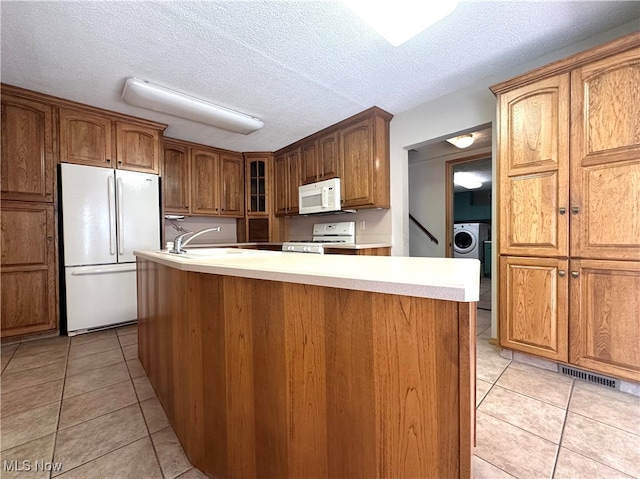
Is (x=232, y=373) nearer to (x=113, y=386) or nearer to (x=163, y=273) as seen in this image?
(x=163, y=273)

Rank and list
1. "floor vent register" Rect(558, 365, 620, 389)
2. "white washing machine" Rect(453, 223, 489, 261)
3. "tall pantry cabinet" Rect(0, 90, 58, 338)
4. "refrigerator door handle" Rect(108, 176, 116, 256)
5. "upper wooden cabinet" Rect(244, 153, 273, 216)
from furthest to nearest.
→ "white washing machine" Rect(453, 223, 489, 261)
"upper wooden cabinet" Rect(244, 153, 273, 216)
"refrigerator door handle" Rect(108, 176, 116, 256)
"tall pantry cabinet" Rect(0, 90, 58, 338)
"floor vent register" Rect(558, 365, 620, 389)

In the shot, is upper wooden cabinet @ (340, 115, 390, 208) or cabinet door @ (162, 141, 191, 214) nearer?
upper wooden cabinet @ (340, 115, 390, 208)

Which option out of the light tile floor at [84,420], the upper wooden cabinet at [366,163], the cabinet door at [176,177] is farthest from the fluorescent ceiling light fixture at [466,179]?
the light tile floor at [84,420]

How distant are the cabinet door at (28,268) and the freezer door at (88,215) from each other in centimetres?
16

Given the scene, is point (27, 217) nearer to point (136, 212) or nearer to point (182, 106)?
point (136, 212)

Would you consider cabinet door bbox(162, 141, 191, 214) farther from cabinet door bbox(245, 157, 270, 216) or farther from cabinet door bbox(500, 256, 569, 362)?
cabinet door bbox(500, 256, 569, 362)

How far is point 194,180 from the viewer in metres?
3.81

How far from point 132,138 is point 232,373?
3.14 meters

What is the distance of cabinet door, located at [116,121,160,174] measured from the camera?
2.89m

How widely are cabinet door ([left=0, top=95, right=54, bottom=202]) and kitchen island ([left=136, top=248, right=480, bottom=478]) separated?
7.98ft

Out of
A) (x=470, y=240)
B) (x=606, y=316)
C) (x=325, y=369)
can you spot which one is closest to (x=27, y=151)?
(x=325, y=369)

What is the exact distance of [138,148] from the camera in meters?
2.99

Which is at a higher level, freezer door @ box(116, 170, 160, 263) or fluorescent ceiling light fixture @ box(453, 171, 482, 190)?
fluorescent ceiling light fixture @ box(453, 171, 482, 190)

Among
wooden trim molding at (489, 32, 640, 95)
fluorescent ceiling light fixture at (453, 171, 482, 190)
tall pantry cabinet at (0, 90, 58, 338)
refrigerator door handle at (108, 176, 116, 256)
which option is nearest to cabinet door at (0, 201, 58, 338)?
tall pantry cabinet at (0, 90, 58, 338)
